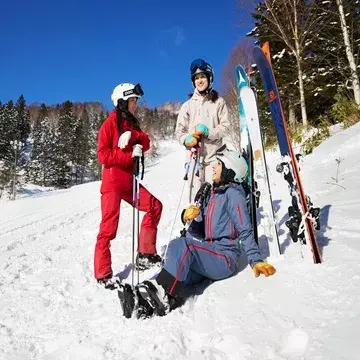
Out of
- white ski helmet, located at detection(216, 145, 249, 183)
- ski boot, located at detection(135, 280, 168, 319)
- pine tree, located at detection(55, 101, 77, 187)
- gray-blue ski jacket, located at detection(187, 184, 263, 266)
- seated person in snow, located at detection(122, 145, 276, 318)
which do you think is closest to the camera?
ski boot, located at detection(135, 280, 168, 319)

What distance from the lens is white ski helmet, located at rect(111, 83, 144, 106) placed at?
3.71 m

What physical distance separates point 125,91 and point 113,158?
74 cm

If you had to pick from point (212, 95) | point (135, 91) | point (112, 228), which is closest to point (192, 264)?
point (112, 228)

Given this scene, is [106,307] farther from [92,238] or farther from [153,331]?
[92,238]

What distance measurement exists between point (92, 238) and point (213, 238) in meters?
2.80

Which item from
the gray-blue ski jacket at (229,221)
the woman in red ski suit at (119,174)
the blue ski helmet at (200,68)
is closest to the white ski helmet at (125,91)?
the woman in red ski suit at (119,174)

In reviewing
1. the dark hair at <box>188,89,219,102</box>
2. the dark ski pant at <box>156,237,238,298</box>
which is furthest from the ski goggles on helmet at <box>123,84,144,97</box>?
the dark ski pant at <box>156,237,238,298</box>

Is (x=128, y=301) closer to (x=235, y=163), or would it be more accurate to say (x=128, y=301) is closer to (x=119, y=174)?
(x=119, y=174)

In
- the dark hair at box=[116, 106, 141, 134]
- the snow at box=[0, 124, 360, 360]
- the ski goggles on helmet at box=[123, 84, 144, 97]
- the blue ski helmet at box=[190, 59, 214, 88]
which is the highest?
the blue ski helmet at box=[190, 59, 214, 88]

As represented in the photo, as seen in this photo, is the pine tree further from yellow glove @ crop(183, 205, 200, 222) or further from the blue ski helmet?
yellow glove @ crop(183, 205, 200, 222)

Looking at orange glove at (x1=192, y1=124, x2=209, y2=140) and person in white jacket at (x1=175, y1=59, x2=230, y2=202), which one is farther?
person in white jacket at (x1=175, y1=59, x2=230, y2=202)

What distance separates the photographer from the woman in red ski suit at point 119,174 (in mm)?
3496

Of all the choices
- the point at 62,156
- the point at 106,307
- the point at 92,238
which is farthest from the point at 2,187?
the point at 106,307

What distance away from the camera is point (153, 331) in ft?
7.64
